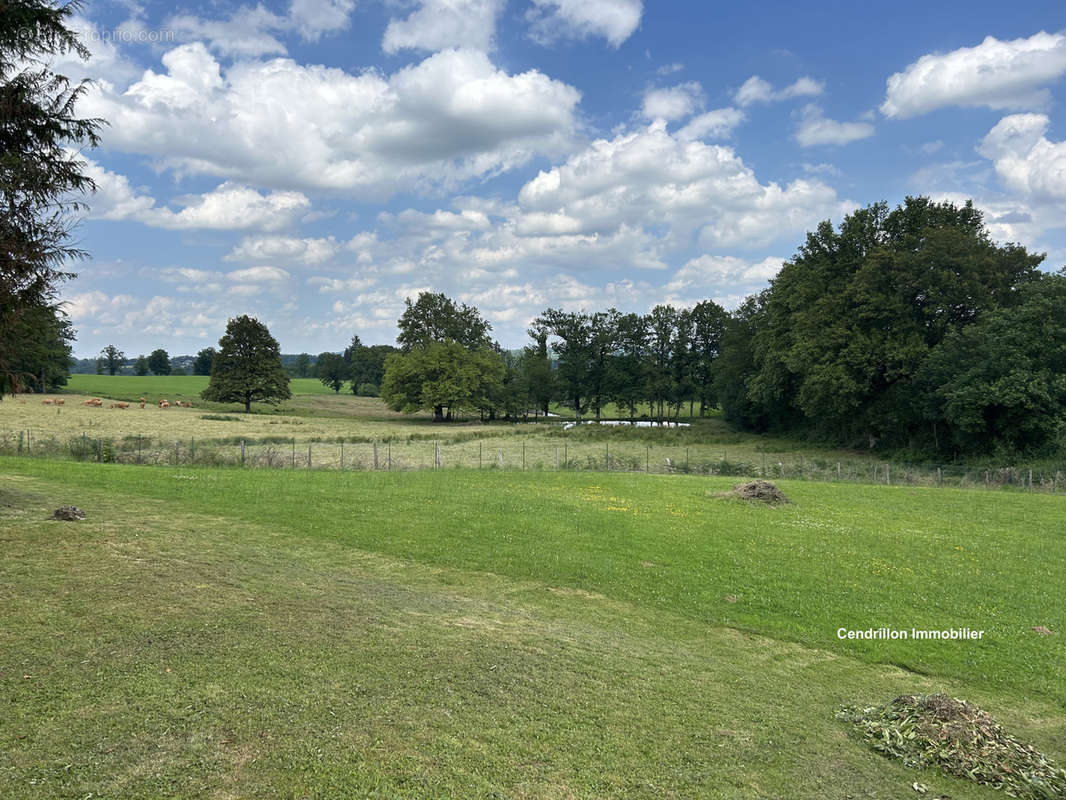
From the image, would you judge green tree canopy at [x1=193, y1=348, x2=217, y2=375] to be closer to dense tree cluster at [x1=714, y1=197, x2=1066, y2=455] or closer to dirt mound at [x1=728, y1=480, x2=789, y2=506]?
dense tree cluster at [x1=714, y1=197, x2=1066, y2=455]

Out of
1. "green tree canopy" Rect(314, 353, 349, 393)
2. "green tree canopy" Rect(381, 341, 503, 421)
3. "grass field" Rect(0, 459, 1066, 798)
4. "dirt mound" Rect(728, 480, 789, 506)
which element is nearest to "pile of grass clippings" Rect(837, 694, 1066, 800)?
"grass field" Rect(0, 459, 1066, 798)

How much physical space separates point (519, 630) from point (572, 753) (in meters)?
3.98

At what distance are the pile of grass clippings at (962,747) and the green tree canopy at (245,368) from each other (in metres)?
82.5

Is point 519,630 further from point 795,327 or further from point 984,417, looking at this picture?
point 795,327

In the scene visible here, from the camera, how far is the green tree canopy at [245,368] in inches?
3096

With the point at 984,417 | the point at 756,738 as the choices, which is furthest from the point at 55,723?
the point at 984,417

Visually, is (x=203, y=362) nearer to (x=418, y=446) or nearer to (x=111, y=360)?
(x=111, y=360)

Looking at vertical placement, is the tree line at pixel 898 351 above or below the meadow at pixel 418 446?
above

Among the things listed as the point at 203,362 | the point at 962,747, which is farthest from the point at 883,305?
the point at 203,362

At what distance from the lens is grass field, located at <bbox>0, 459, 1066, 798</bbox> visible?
572 centimetres

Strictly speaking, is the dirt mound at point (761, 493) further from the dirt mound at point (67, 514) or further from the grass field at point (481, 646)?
the dirt mound at point (67, 514)

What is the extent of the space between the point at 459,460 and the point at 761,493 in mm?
21195

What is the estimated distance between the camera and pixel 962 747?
666 cm

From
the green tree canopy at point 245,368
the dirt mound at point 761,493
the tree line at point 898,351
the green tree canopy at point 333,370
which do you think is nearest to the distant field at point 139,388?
the green tree canopy at point 333,370
